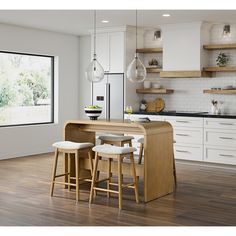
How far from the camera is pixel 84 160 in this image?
618cm

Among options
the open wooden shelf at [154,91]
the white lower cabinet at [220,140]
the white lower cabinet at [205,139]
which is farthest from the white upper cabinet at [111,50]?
the white lower cabinet at [220,140]

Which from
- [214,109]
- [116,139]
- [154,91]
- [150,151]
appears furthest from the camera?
[154,91]

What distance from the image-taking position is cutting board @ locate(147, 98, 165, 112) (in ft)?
30.1

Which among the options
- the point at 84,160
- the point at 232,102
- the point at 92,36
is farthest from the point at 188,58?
the point at 84,160

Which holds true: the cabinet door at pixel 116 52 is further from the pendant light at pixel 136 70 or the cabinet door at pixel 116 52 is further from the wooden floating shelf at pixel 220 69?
the pendant light at pixel 136 70

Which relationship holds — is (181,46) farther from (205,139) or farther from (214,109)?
(205,139)

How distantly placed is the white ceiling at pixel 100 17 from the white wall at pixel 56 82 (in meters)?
0.32

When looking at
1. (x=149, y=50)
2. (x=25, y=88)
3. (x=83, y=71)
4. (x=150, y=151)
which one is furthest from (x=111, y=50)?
(x=150, y=151)

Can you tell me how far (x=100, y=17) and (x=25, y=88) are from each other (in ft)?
7.78

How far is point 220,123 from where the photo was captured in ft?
25.4

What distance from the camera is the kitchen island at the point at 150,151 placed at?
5406mm

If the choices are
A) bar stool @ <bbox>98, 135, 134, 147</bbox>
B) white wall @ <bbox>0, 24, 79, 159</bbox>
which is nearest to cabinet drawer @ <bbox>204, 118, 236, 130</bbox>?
bar stool @ <bbox>98, 135, 134, 147</bbox>

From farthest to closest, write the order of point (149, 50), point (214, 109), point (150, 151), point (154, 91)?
1. point (149, 50)
2. point (154, 91)
3. point (214, 109)
4. point (150, 151)
